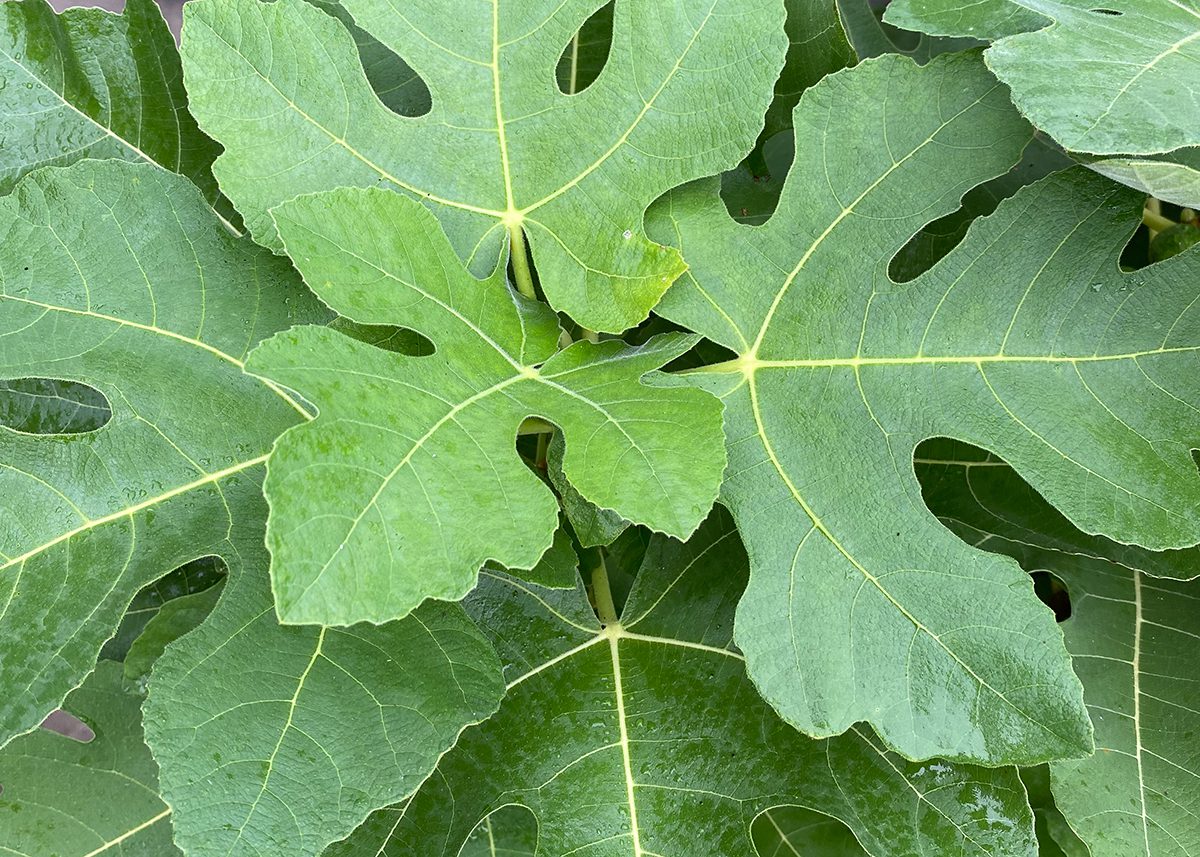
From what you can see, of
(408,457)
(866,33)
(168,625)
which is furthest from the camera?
(866,33)

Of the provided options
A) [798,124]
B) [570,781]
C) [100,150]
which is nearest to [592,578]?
[570,781]

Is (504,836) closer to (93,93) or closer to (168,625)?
(168,625)

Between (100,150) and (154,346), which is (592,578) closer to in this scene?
(154,346)

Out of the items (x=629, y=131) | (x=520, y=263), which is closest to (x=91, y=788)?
(x=520, y=263)

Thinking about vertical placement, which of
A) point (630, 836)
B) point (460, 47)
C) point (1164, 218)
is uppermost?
point (460, 47)

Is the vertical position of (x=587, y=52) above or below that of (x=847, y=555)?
above

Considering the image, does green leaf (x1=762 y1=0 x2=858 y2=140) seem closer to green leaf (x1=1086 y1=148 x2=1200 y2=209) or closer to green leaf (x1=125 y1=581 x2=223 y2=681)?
green leaf (x1=1086 y1=148 x2=1200 y2=209)
